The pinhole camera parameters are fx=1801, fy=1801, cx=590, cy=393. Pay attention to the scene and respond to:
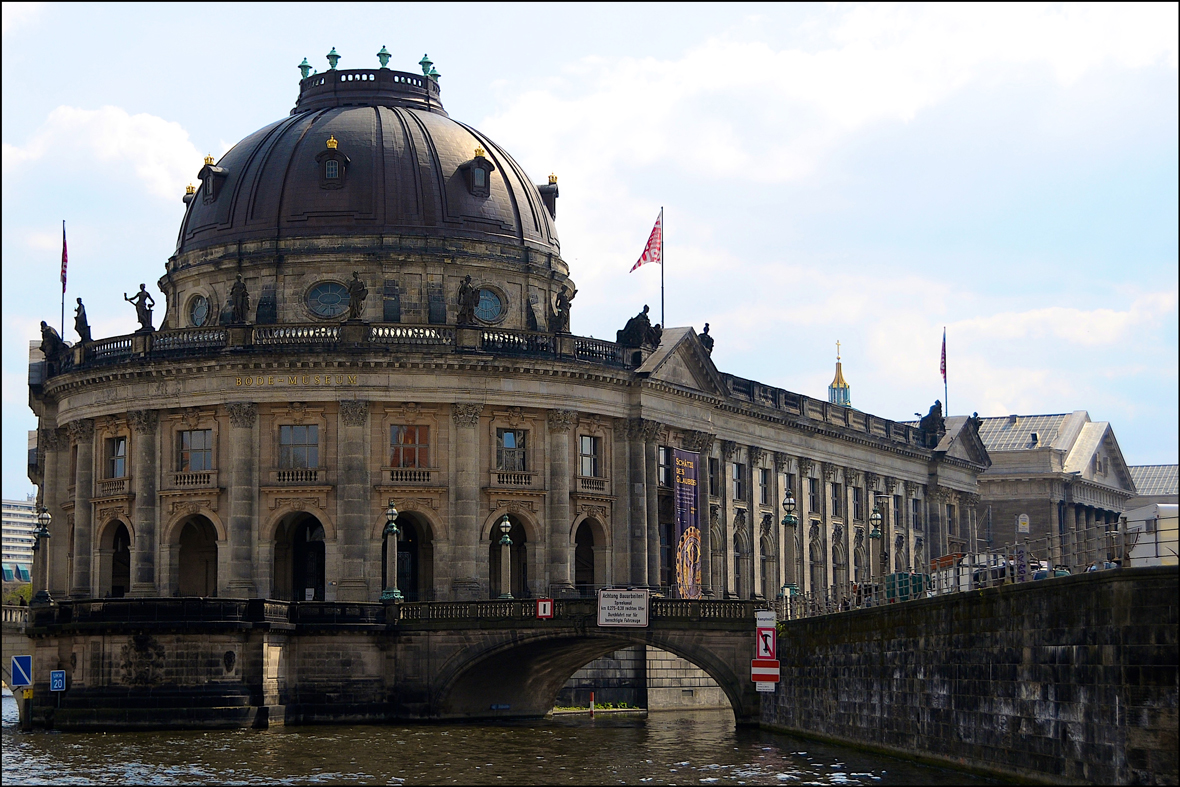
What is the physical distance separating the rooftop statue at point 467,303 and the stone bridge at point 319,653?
1624 centimetres

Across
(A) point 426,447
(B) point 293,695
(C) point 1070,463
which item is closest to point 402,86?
(A) point 426,447

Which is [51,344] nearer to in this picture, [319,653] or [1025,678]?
[319,653]

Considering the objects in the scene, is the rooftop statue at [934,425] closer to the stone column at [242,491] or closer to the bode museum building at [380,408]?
the bode museum building at [380,408]

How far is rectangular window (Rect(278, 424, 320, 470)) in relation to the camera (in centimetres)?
7969

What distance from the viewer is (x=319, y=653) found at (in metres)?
69.7

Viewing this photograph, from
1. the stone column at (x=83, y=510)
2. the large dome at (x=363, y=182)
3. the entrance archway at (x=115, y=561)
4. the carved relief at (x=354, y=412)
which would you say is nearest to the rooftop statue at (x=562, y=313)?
the large dome at (x=363, y=182)

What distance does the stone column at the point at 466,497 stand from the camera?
79.8m

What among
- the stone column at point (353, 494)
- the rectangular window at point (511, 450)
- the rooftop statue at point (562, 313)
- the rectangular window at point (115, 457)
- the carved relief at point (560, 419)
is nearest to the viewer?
the stone column at point (353, 494)

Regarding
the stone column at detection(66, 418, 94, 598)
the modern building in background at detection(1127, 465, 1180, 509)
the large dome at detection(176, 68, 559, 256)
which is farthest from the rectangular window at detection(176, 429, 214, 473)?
the modern building in background at detection(1127, 465, 1180, 509)

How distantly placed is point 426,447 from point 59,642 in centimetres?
1933

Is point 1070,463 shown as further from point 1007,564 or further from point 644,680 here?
point 1007,564

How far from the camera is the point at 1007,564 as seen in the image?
4275 cm

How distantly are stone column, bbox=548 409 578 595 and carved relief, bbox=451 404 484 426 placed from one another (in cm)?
394

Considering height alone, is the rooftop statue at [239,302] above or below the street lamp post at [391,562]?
above
